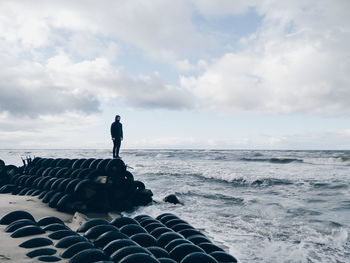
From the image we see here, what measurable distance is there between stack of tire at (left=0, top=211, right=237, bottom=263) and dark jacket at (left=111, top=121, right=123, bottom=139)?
7652mm

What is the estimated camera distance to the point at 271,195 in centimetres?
1526

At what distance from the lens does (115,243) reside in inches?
187

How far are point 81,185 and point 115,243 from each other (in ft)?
17.4

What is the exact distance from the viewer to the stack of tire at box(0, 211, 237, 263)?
14.4ft

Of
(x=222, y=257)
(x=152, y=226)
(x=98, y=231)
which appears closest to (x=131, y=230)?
(x=98, y=231)

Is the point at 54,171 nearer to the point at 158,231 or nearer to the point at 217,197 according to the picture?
the point at 158,231

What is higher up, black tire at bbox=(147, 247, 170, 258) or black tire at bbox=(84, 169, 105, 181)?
black tire at bbox=(84, 169, 105, 181)

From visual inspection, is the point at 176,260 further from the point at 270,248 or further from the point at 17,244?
the point at 270,248

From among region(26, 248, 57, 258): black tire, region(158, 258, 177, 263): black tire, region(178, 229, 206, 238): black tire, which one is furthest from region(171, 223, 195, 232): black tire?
region(26, 248, 57, 258): black tire

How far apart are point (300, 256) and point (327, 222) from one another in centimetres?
348

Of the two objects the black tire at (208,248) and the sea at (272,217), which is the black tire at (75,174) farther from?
the black tire at (208,248)

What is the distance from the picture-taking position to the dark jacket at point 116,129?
14.0m

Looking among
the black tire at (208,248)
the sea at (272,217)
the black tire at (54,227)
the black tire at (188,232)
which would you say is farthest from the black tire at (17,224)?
the sea at (272,217)

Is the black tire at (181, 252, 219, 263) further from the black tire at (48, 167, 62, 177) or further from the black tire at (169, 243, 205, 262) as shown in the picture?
the black tire at (48, 167, 62, 177)
